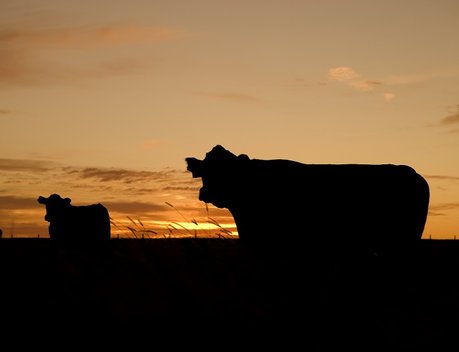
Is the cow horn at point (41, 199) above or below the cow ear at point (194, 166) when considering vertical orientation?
below

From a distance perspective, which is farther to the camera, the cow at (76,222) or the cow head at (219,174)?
the cow at (76,222)

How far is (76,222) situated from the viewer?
31.6 meters

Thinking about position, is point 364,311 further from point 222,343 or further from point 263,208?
point 263,208

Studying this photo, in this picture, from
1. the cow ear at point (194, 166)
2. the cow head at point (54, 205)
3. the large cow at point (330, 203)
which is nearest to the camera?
the large cow at point (330, 203)

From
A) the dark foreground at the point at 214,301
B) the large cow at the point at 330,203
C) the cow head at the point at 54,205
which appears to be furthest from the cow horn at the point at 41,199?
the dark foreground at the point at 214,301

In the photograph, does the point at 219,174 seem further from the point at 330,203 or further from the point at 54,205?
the point at 54,205

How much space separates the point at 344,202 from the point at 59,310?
8.60 meters

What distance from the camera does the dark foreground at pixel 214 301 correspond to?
19.3 ft

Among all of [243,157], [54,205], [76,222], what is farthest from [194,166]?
[54,205]

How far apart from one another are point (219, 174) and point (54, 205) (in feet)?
61.7

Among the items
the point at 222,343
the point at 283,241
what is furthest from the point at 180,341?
the point at 283,241

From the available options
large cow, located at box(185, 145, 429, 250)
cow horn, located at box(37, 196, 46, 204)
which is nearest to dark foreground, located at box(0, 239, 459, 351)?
large cow, located at box(185, 145, 429, 250)

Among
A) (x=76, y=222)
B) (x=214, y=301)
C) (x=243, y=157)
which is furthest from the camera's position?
(x=76, y=222)

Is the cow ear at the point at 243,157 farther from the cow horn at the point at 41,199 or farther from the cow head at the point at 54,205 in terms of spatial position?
the cow horn at the point at 41,199
